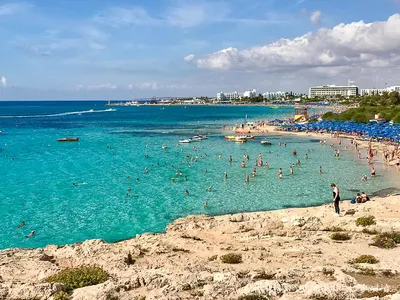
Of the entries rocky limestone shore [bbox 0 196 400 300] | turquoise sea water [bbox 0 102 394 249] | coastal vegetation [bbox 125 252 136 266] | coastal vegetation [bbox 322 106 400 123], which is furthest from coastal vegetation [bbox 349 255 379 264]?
coastal vegetation [bbox 322 106 400 123]

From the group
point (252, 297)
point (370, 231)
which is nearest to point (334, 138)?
point (370, 231)

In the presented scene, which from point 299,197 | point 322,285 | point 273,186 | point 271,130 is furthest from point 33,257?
point 271,130

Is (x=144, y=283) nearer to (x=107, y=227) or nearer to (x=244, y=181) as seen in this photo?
(x=107, y=227)

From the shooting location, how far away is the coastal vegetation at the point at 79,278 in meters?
12.3

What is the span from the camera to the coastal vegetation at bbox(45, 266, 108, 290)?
12.3 metres

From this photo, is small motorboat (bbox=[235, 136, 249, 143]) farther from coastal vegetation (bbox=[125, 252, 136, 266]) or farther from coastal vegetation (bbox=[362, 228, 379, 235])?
coastal vegetation (bbox=[125, 252, 136, 266])

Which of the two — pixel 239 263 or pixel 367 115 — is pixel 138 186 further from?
pixel 367 115

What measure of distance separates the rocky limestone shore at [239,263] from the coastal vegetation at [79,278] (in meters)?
0.41

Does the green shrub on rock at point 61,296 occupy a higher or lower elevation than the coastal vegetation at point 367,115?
lower

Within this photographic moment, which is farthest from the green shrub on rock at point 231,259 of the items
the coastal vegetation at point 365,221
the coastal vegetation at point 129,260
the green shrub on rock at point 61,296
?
the coastal vegetation at point 365,221

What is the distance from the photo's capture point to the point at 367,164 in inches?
1848

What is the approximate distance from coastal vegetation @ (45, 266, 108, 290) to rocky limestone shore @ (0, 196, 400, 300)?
0.41 metres

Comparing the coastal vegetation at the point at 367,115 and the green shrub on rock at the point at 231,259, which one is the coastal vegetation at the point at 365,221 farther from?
the coastal vegetation at the point at 367,115

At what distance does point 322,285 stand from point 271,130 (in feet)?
266
